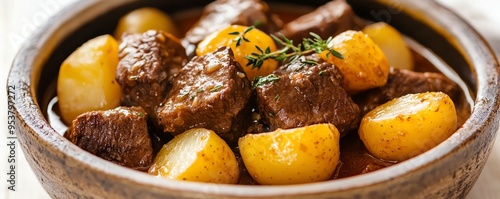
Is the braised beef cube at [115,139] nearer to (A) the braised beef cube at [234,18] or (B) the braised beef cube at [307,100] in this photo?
(B) the braised beef cube at [307,100]

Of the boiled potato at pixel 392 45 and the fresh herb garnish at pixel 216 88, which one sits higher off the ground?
the fresh herb garnish at pixel 216 88

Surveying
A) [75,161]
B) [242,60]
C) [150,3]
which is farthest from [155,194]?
[150,3]

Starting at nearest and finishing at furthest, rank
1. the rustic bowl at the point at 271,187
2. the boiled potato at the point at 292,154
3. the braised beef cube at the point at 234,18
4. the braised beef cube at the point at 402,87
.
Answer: the rustic bowl at the point at 271,187 < the boiled potato at the point at 292,154 < the braised beef cube at the point at 402,87 < the braised beef cube at the point at 234,18

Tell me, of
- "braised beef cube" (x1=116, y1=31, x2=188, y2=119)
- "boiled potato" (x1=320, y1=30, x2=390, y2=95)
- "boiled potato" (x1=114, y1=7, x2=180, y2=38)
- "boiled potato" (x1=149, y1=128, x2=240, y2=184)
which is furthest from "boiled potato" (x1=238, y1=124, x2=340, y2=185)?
"boiled potato" (x1=114, y1=7, x2=180, y2=38)

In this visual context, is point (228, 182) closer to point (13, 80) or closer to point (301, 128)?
point (301, 128)

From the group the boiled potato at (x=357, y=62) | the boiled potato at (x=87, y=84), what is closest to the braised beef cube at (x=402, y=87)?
the boiled potato at (x=357, y=62)

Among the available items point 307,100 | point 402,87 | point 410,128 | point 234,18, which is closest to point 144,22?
point 234,18
